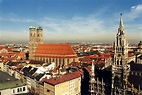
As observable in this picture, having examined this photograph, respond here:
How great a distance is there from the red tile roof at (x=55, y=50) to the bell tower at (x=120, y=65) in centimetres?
1850

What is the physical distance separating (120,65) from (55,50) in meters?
20.9

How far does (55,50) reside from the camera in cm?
3775

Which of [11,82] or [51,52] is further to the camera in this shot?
[51,52]

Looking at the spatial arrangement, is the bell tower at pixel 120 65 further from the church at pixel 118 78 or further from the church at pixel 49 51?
the church at pixel 49 51

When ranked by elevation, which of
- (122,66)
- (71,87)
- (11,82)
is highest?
(122,66)

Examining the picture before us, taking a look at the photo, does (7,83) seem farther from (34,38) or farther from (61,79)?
(34,38)

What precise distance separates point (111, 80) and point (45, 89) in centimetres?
753

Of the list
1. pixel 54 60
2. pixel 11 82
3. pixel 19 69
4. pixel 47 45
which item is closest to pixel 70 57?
pixel 54 60

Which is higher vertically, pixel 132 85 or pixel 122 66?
pixel 122 66

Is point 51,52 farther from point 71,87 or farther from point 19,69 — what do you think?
point 71,87

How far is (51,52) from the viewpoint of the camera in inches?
1492

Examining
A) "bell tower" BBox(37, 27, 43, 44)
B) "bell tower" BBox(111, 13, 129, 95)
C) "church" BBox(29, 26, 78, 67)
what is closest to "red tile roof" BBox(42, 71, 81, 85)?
"bell tower" BBox(111, 13, 129, 95)

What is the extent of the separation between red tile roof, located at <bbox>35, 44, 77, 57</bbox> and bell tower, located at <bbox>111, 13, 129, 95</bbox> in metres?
18.5

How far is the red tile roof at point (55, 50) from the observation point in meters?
36.7
